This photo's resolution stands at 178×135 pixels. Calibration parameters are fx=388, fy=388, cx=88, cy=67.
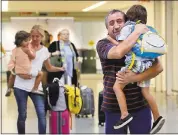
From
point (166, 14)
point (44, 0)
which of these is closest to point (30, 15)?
point (44, 0)

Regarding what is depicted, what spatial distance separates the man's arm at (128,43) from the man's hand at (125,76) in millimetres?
158

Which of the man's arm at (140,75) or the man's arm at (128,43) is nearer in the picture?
the man's arm at (128,43)

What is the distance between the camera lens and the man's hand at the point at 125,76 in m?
2.37

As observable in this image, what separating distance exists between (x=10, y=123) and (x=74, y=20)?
14.9 m

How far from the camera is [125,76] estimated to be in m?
2.37

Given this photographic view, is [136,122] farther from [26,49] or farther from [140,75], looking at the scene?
[26,49]

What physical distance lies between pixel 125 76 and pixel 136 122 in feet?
1.25

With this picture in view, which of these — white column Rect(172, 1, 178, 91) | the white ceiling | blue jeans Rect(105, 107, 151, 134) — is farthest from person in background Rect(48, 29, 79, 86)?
the white ceiling

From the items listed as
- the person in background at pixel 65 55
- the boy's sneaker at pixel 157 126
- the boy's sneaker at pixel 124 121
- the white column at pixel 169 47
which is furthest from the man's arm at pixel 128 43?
the white column at pixel 169 47

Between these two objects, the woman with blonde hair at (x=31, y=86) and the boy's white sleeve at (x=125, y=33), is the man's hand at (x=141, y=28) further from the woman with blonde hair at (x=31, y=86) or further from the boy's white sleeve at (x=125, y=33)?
the woman with blonde hair at (x=31, y=86)

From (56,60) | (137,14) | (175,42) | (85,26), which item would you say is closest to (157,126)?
(137,14)

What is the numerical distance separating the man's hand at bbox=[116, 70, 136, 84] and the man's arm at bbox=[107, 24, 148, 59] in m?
0.16

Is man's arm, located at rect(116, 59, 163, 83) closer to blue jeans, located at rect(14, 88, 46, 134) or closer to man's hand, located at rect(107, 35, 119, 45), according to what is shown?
man's hand, located at rect(107, 35, 119, 45)

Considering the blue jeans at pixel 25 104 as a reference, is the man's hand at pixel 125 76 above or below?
above
